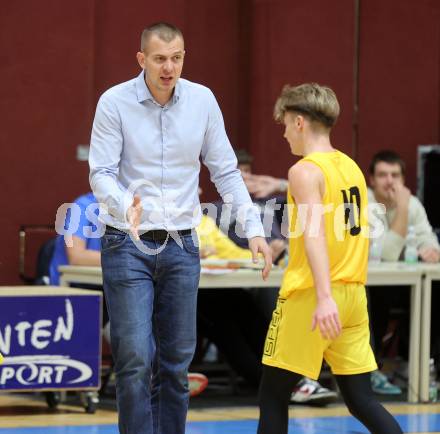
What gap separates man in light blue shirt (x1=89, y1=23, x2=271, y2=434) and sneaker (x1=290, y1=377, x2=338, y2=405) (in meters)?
2.54

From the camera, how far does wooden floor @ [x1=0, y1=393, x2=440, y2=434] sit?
237 inches

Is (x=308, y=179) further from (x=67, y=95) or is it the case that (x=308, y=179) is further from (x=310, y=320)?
(x=67, y=95)

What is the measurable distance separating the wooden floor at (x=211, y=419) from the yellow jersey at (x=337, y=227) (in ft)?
6.72

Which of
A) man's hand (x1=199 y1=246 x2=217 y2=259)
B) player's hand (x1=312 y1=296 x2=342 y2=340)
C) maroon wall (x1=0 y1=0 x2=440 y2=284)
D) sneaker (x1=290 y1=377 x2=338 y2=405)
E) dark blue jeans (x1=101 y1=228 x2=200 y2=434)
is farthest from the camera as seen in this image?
maroon wall (x1=0 y1=0 x2=440 y2=284)

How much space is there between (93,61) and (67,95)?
0.33 metres

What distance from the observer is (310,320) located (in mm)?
4168

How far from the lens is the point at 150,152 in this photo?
4.30 m

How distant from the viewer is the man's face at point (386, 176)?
7.80 m

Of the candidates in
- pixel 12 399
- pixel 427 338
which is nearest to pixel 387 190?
pixel 427 338

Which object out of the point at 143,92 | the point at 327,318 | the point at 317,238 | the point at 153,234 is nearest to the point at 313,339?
the point at 327,318

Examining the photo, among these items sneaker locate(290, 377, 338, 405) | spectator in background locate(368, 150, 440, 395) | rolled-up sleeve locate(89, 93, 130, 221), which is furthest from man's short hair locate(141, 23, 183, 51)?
spectator in background locate(368, 150, 440, 395)

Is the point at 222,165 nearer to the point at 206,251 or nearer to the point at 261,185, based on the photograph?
the point at 206,251

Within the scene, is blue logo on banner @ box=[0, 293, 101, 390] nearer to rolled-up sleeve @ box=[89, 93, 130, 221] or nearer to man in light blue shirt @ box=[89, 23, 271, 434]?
man in light blue shirt @ box=[89, 23, 271, 434]

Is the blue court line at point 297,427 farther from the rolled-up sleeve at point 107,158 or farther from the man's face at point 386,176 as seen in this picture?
the rolled-up sleeve at point 107,158
